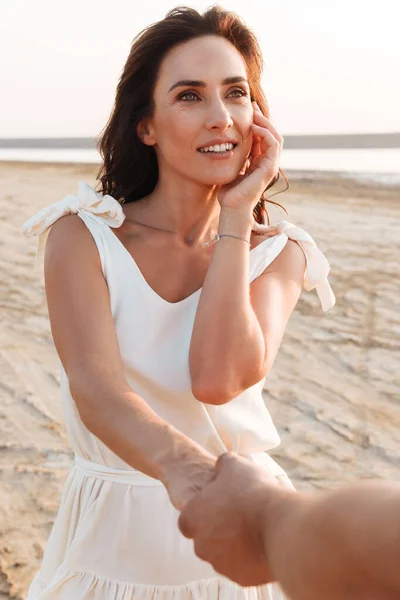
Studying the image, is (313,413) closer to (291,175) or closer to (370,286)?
(370,286)

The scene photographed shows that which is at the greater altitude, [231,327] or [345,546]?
[345,546]

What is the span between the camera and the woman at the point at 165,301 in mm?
2381

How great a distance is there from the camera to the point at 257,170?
292 cm

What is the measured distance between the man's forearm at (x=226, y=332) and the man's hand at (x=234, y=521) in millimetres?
804

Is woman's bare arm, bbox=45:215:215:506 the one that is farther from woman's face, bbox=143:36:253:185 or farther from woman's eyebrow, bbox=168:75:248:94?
woman's eyebrow, bbox=168:75:248:94

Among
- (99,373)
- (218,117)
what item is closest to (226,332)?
(99,373)

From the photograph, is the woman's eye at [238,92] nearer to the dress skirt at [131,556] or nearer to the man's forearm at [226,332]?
the man's forearm at [226,332]

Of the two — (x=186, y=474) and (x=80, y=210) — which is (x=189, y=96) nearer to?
(x=80, y=210)

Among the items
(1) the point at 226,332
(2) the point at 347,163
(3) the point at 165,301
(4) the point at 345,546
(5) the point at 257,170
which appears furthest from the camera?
(2) the point at 347,163

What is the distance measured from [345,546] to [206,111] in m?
1.87

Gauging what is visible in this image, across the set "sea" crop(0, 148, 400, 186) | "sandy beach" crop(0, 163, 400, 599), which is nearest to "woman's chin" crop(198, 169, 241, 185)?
"sandy beach" crop(0, 163, 400, 599)

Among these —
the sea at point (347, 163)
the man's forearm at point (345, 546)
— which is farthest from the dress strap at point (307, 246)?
the sea at point (347, 163)

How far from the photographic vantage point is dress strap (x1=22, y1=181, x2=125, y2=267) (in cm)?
272

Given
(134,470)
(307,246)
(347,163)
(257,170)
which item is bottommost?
(347,163)
